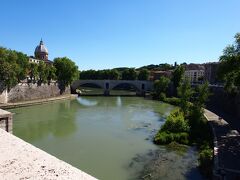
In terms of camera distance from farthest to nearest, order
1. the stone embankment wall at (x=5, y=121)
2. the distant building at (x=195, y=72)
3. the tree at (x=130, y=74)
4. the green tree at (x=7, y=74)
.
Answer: the distant building at (x=195, y=72)
the tree at (x=130, y=74)
the green tree at (x=7, y=74)
the stone embankment wall at (x=5, y=121)

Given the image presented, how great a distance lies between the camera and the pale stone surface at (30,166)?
344 cm

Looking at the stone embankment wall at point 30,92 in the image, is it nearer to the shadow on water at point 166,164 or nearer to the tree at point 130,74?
the shadow on water at point 166,164

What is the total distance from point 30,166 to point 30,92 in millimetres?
38343

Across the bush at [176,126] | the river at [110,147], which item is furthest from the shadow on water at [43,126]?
the bush at [176,126]

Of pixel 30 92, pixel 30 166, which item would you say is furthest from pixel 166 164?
pixel 30 92

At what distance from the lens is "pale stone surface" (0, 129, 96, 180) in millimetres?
3441

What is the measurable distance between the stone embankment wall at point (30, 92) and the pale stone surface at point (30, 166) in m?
30.6

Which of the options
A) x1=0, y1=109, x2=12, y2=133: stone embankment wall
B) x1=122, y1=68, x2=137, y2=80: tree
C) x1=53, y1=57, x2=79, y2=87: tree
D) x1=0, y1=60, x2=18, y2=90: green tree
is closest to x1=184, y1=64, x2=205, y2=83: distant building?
x1=122, y1=68, x2=137, y2=80: tree

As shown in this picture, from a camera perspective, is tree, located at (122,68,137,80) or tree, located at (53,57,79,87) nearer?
tree, located at (53,57,79,87)

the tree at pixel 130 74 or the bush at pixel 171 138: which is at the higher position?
the tree at pixel 130 74

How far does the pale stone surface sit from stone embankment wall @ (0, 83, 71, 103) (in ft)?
100

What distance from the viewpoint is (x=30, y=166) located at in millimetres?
3797

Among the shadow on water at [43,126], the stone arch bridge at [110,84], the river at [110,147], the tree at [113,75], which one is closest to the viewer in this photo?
the river at [110,147]

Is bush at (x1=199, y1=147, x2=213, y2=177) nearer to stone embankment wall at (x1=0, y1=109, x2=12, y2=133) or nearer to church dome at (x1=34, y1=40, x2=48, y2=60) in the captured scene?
stone embankment wall at (x1=0, y1=109, x2=12, y2=133)
